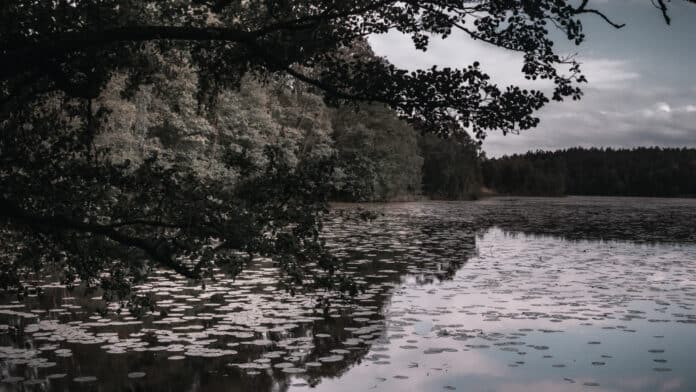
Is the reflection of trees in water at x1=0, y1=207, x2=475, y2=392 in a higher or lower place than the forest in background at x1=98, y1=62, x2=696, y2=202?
lower

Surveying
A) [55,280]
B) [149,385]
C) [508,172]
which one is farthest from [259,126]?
[508,172]

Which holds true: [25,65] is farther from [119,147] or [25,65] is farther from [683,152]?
[683,152]

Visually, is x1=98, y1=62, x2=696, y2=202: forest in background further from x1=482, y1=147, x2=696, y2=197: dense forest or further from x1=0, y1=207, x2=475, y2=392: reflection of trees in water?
x1=0, y1=207, x2=475, y2=392: reflection of trees in water

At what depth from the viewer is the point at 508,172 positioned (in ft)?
369

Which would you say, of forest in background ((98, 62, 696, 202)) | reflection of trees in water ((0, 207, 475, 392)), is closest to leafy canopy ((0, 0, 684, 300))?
forest in background ((98, 62, 696, 202))

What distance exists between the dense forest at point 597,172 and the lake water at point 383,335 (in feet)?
316

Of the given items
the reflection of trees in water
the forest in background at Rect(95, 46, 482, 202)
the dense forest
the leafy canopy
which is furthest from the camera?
the dense forest

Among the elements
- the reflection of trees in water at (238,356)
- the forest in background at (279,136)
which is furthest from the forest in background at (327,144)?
the reflection of trees in water at (238,356)

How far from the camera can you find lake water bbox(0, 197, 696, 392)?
780 cm

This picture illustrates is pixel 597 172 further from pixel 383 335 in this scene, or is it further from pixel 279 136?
pixel 383 335

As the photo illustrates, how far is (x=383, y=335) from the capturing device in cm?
977

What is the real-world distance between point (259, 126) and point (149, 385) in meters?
31.9

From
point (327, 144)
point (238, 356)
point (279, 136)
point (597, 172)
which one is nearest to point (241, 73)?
point (238, 356)

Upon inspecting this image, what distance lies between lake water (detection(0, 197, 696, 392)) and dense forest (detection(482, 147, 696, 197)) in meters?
96.4
